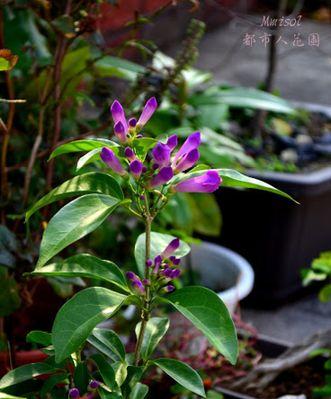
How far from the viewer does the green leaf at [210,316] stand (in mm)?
1321

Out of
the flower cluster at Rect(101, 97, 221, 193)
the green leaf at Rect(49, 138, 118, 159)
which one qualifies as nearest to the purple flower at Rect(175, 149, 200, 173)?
the flower cluster at Rect(101, 97, 221, 193)

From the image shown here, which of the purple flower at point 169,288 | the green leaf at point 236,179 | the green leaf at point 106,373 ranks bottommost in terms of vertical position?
the green leaf at point 106,373

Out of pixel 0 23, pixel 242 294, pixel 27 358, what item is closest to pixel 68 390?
pixel 27 358

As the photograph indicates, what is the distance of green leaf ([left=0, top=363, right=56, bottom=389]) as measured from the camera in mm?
1440

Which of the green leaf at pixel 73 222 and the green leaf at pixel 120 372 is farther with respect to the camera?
the green leaf at pixel 120 372

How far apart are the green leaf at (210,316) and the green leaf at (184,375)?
0.34 feet

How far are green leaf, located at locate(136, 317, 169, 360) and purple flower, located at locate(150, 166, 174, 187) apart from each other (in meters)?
0.32

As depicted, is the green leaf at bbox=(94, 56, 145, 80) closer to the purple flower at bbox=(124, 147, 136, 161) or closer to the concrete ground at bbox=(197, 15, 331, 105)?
the purple flower at bbox=(124, 147, 136, 161)

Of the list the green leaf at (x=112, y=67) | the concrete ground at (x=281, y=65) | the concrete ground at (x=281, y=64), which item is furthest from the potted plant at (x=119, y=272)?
the concrete ground at (x=281, y=65)

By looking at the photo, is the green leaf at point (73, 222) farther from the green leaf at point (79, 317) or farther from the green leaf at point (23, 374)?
the green leaf at point (23, 374)

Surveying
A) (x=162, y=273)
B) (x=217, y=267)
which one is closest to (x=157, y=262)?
(x=162, y=273)

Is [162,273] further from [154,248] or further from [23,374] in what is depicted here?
[23,374]

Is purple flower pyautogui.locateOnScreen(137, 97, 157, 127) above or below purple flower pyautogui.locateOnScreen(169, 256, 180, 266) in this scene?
above

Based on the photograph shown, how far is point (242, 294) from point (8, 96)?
1.04m
